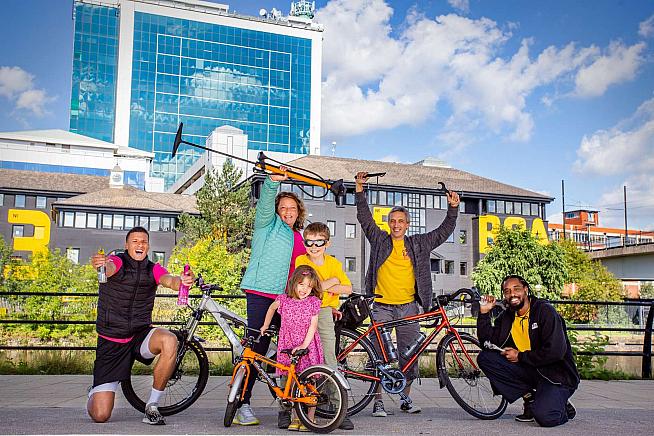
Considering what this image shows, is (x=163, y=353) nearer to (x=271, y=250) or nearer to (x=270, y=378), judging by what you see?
(x=270, y=378)

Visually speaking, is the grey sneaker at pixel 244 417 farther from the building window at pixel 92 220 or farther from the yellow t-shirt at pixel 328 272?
the building window at pixel 92 220

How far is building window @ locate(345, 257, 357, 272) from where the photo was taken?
5194cm

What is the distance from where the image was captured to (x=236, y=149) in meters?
64.2

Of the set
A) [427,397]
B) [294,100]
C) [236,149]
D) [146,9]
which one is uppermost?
[146,9]

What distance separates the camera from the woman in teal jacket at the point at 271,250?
19.2ft

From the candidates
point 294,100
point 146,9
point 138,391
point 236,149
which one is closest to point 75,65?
point 146,9

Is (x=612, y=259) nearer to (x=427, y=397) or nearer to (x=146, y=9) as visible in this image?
(x=427, y=397)

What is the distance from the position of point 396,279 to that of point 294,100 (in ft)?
378

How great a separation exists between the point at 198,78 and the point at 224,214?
244 feet

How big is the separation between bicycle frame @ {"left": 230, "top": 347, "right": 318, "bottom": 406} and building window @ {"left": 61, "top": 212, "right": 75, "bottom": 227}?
47.5 m

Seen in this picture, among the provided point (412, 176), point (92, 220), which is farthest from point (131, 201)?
point (412, 176)

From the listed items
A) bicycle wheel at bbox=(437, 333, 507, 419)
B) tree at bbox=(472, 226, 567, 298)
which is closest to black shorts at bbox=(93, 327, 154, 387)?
bicycle wheel at bbox=(437, 333, 507, 419)

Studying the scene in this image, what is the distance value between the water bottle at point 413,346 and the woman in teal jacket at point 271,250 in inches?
50.2

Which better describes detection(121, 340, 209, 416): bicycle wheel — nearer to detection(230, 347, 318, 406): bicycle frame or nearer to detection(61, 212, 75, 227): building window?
detection(230, 347, 318, 406): bicycle frame
